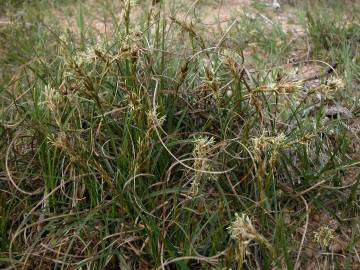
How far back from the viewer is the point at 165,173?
71.3 inches

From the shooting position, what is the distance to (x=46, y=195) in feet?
5.85

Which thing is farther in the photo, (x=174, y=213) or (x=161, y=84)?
(x=161, y=84)

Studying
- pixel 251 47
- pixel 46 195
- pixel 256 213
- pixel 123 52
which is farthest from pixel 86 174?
pixel 251 47

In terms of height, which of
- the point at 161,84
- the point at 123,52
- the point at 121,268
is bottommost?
the point at 121,268

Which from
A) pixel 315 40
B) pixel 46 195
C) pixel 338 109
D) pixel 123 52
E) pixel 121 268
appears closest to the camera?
pixel 123 52

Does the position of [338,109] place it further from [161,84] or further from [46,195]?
[46,195]

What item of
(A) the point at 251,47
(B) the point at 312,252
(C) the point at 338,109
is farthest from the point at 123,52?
(A) the point at 251,47

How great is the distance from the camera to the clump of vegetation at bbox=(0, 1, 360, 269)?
1.59 m

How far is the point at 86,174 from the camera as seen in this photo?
67.6 inches

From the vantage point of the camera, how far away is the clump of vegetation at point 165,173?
1.59 metres

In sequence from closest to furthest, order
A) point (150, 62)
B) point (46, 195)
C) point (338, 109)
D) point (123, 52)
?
point (123, 52)
point (46, 195)
point (150, 62)
point (338, 109)

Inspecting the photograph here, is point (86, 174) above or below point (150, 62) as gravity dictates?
below

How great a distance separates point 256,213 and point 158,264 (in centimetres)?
33

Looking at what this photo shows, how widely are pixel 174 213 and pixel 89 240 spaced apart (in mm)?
274
